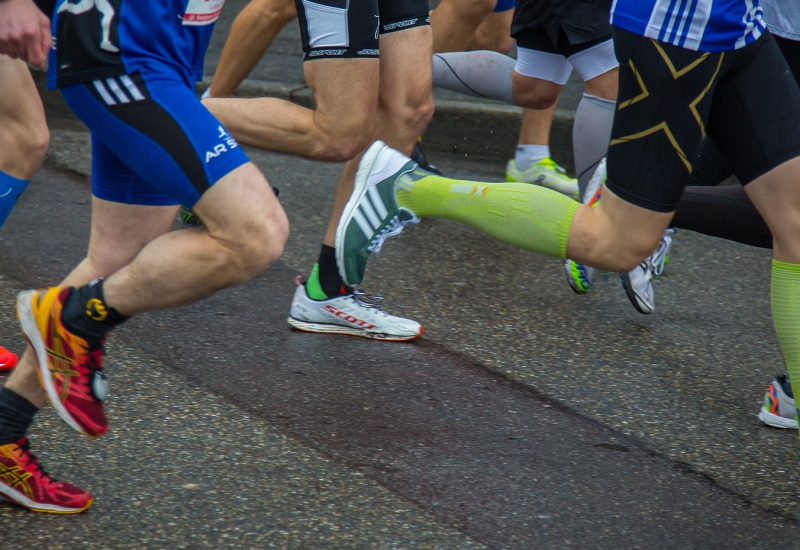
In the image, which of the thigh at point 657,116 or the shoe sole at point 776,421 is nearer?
the thigh at point 657,116

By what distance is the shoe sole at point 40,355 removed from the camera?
2.34 metres

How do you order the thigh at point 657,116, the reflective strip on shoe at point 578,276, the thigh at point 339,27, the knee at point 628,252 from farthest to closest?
the reflective strip on shoe at point 578,276, the thigh at point 339,27, the knee at point 628,252, the thigh at point 657,116

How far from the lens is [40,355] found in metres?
2.36

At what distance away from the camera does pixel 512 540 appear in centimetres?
256

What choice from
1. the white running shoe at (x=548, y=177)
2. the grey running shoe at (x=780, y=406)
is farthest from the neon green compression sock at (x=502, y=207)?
the white running shoe at (x=548, y=177)

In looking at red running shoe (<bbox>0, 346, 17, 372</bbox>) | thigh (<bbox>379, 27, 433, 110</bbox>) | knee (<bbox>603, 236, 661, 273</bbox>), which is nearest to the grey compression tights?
thigh (<bbox>379, 27, 433, 110</bbox>)

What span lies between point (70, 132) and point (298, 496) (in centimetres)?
416

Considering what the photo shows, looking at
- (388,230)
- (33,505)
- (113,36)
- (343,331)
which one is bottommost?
(343,331)

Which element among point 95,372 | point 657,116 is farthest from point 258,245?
point 657,116

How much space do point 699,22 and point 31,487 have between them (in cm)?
191

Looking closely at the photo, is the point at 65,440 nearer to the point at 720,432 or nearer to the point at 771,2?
the point at 720,432

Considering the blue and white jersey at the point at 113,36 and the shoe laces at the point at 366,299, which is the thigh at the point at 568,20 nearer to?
the shoe laces at the point at 366,299

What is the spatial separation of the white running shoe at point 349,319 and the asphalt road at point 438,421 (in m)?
0.05

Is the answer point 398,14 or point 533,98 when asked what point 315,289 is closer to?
point 398,14
